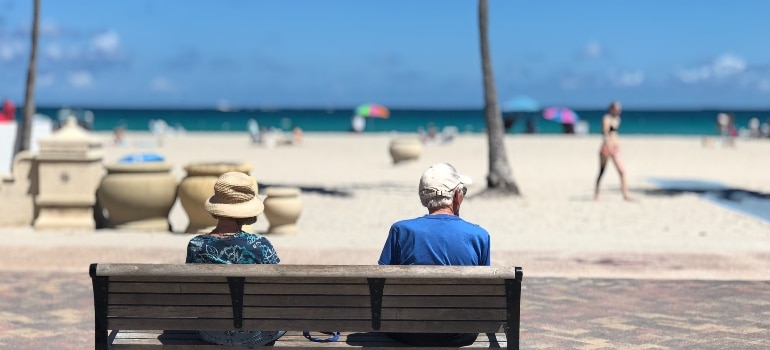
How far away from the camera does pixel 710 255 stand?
40.3ft

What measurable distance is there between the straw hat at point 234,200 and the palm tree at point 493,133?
1378cm

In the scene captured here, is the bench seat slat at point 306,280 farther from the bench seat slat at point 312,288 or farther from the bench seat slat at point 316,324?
the bench seat slat at point 316,324

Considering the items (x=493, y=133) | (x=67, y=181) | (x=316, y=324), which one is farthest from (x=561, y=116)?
(x=316, y=324)

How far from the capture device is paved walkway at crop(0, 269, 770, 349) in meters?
7.60

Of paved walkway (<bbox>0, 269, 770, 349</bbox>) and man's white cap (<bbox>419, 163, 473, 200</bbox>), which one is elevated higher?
man's white cap (<bbox>419, 163, 473, 200</bbox>)

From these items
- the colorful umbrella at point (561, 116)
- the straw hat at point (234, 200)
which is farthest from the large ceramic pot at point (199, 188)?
the colorful umbrella at point (561, 116)

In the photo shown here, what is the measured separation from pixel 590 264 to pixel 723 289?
190 centimetres

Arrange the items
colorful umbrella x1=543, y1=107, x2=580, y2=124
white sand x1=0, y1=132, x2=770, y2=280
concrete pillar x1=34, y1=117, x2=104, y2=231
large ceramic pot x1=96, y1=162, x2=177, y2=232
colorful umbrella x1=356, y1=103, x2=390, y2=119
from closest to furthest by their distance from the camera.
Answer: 1. white sand x1=0, y1=132, x2=770, y2=280
2. large ceramic pot x1=96, y1=162, x2=177, y2=232
3. concrete pillar x1=34, y1=117, x2=104, y2=231
4. colorful umbrella x1=543, y1=107, x2=580, y2=124
5. colorful umbrella x1=356, y1=103, x2=390, y2=119

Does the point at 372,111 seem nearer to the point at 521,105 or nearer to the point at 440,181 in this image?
the point at 521,105

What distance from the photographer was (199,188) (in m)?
13.4

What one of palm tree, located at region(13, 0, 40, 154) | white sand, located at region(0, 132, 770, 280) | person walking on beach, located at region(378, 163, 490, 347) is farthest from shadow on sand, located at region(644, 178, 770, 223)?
person walking on beach, located at region(378, 163, 490, 347)

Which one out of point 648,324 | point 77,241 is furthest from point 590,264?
point 77,241

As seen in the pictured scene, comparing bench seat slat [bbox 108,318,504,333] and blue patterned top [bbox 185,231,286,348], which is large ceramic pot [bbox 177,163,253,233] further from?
bench seat slat [bbox 108,318,504,333]

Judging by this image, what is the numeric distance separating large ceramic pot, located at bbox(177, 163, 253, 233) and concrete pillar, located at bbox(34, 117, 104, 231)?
48.8 inches
